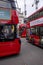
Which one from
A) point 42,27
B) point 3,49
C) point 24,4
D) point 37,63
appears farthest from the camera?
point 24,4

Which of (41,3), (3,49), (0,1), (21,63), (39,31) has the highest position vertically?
(41,3)

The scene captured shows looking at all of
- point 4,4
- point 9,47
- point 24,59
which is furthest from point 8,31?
point 24,59

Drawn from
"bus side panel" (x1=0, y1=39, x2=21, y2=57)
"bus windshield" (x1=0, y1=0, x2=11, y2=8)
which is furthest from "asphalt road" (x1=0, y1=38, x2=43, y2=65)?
"bus windshield" (x1=0, y1=0, x2=11, y2=8)

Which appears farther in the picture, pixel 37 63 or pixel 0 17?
pixel 0 17

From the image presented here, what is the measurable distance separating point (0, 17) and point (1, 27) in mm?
554

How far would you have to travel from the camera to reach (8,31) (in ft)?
29.9

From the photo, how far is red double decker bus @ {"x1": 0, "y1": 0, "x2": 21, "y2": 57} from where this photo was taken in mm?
8672

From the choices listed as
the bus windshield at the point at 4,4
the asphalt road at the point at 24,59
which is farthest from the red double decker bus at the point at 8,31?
the asphalt road at the point at 24,59

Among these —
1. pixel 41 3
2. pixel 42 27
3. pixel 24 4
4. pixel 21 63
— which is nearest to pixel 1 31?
pixel 21 63

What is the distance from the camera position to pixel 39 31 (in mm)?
13031

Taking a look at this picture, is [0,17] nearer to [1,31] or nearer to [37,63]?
[1,31]

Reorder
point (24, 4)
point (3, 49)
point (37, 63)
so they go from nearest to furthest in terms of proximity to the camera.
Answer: point (37, 63) < point (3, 49) < point (24, 4)

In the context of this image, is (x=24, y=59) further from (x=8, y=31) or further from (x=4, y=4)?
(x=4, y=4)

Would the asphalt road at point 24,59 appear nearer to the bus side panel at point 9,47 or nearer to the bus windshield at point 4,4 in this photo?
the bus side panel at point 9,47
